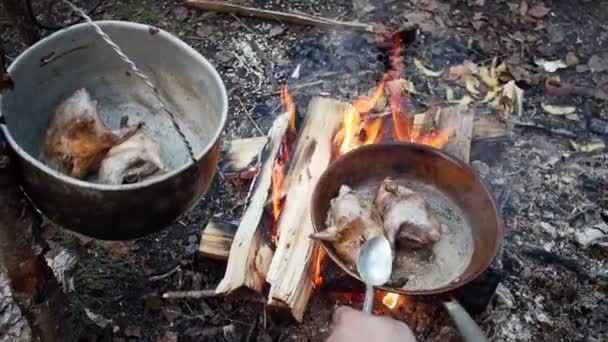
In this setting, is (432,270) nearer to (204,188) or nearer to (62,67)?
(204,188)

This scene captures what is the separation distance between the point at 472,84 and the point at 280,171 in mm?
2151

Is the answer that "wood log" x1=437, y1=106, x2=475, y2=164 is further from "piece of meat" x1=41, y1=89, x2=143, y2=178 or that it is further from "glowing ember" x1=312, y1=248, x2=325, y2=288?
"piece of meat" x1=41, y1=89, x2=143, y2=178

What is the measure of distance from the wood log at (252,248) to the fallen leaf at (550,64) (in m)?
2.89

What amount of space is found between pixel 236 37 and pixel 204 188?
3.06 meters

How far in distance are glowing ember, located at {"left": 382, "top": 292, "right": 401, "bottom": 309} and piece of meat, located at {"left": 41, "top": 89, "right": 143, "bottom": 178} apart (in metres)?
1.82

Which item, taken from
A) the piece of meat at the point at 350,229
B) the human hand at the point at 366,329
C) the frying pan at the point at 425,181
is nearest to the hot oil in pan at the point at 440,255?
the frying pan at the point at 425,181

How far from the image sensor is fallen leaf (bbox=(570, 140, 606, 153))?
191 inches

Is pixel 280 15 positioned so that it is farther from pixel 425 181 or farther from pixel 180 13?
pixel 425 181

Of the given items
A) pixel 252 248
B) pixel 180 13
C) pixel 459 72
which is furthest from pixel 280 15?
pixel 252 248

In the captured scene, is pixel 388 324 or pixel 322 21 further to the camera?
pixel 322 21

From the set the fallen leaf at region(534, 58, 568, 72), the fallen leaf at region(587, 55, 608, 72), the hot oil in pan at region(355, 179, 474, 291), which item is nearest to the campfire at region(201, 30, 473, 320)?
the hot oil in pan at region(355, 179, 474, 291)

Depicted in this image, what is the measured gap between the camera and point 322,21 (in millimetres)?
5723

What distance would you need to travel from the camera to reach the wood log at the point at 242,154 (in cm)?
441

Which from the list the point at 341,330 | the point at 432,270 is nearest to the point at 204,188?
the point at 341,330
